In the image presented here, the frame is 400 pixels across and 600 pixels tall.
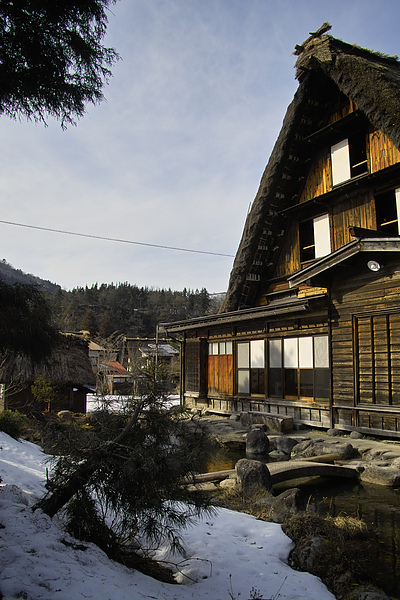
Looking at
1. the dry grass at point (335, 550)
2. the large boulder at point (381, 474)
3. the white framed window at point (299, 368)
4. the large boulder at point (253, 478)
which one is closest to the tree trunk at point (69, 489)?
the dry grass at point (335, 550)

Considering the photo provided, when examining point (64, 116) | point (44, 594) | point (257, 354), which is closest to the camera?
point (44, 594)

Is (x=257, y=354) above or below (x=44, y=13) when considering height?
below

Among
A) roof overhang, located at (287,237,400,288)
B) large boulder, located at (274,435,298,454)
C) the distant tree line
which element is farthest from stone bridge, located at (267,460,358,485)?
the distant tree line

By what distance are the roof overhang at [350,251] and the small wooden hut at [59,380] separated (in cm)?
831

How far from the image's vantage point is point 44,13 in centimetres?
346

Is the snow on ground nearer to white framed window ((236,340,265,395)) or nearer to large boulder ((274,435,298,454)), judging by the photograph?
large boulder ((274,435,298,454))

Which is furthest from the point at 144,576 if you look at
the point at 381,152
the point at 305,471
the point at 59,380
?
the point at 59,380

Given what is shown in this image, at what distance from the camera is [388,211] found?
1330cm

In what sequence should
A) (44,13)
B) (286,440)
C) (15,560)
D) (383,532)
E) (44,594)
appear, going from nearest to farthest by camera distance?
(44,594) < (15,560) < (44,13) < (383,532) < (286,440)

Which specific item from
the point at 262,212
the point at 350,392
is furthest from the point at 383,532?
the point at 262,212

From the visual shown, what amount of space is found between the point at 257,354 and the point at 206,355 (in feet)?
10.9

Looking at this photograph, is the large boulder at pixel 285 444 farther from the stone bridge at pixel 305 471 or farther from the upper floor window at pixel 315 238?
the upper floor window at pixel 315 238

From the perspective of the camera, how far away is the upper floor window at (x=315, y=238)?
44.6 feet

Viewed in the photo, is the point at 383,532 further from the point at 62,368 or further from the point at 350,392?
the point at 62,368
